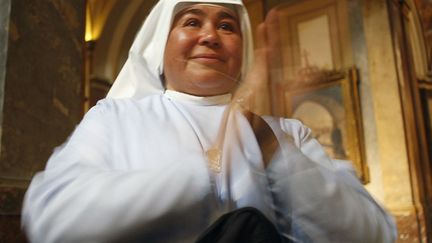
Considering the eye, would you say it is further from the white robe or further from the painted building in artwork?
the white robe

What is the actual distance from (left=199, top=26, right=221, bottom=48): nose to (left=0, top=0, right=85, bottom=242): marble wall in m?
1.05

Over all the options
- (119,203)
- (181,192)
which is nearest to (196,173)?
(181,192)

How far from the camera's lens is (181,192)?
81 centimetres

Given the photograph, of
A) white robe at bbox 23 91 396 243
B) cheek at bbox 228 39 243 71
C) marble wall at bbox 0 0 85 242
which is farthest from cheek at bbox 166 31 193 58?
marble wall at bbox 0 0 85 242

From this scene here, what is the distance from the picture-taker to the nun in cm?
80

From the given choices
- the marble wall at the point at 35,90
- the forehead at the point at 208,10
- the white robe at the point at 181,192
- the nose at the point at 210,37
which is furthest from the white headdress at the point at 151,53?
the marble wall at the point at 35,90

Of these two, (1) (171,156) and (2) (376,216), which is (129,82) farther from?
(2) (376,216)

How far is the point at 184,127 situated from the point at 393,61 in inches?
205

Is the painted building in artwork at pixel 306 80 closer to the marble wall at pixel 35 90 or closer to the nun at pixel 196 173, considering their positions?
the marble wall at pixel 35 90

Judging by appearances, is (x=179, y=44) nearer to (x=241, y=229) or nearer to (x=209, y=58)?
(x=209, y=58)

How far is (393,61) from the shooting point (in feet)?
18.4

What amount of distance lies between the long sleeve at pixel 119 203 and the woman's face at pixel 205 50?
313mm

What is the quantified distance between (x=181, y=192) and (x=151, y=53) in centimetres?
64

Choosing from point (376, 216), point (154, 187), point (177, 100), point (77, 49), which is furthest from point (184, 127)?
point (77, 49)
